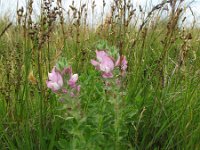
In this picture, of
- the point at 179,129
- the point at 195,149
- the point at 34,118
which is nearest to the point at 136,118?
the point at 179,129

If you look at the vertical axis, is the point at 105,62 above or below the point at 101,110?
above

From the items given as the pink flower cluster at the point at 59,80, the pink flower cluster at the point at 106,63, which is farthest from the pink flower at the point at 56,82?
the pink flower cluster at the point at 106,63

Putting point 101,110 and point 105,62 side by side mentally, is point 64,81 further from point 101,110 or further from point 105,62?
point 101,110

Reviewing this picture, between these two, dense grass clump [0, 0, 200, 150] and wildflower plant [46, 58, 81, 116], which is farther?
dense grass clump [0, 0, 200, 150]

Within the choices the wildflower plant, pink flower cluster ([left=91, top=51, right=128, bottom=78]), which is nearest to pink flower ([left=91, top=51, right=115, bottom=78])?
pink flower cluster ([left=91, top=51, right=128, bottom=78])

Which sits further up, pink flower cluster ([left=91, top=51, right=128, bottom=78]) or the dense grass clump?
pink flower cluster ([left=91, top=51, right=128, bottom=78])

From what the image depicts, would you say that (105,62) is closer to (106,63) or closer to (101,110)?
(106,63)

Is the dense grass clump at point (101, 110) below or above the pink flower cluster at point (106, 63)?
below

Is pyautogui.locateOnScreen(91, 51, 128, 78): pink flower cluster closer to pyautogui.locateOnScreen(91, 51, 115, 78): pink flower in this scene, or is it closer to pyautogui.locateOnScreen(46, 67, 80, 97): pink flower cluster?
pyautogui.locateOnScreen(91, 51, 115, 78): pink flower

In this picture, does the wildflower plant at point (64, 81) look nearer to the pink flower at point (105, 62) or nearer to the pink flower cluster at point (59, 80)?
the pink flower cluster at point (59, 80)

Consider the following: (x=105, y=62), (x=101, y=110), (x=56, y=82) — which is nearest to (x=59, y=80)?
(x=56, y=82)

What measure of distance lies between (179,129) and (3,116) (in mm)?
987

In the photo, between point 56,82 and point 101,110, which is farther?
point 101,110

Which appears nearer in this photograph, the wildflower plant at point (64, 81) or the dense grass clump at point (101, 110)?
the wildflower plant at point (64, 81)
